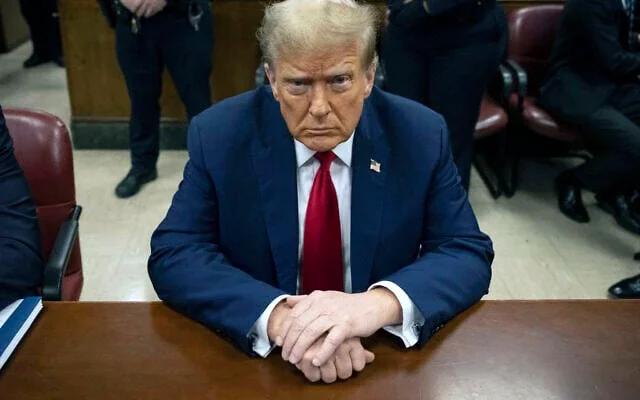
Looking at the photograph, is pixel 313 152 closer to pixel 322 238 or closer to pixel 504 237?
pixel 322 238

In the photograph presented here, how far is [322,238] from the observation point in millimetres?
1464

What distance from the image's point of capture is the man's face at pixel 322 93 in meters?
1.27

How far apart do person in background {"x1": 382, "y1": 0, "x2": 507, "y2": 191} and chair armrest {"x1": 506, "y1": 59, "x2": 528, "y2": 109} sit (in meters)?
0.36

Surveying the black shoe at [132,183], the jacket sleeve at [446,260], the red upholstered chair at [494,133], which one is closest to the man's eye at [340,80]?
the jacket sleeve at [446,260]

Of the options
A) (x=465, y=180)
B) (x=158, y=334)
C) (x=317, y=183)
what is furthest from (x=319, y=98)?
(x=465, y=180)

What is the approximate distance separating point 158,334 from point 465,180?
2.40 metres

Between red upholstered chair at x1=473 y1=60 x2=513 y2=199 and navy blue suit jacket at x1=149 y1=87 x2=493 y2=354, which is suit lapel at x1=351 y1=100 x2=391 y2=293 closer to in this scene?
navy blue suit jacket at x1=149 y1=87 x2=493 y2=354

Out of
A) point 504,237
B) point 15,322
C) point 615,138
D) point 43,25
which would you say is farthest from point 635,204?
point 43,25

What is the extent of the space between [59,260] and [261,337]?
0.67 metres

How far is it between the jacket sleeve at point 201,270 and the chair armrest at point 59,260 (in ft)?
0.98

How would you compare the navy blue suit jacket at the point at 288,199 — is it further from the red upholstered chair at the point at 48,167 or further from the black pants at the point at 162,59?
the black pants at the point at 162,59

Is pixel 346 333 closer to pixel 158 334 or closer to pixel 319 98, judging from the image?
pixel 158 334

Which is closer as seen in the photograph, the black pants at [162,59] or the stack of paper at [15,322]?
the stack of paper at [15,322]

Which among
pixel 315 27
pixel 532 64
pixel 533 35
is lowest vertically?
pixel 532 64
